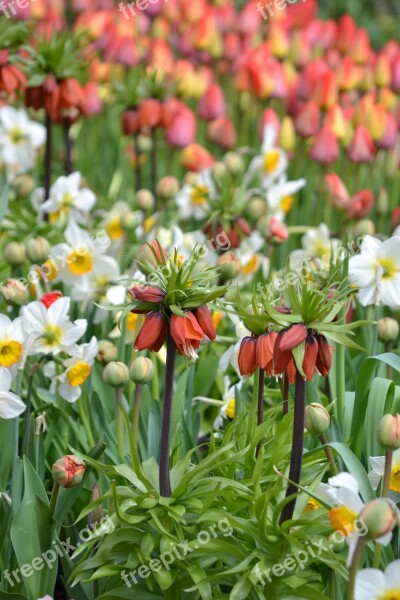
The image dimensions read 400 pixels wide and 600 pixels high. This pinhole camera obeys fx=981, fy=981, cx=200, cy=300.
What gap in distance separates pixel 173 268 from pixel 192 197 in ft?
5.93

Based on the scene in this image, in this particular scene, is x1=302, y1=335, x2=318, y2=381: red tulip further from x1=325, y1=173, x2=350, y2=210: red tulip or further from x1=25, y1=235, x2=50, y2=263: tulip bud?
x1=325, y1=173, x2=350, y2=210: red tulip

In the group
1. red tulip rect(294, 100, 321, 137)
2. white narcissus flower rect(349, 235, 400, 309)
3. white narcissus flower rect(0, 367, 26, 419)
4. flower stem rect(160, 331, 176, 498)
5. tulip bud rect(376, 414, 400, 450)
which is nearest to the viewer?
tulip bud rect(376, 414, 400, 450)

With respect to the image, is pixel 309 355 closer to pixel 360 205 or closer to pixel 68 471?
pixel 68 471

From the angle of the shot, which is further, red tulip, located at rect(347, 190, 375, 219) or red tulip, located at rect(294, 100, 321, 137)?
red tulip, located at rect(294, 100, 321, 137)

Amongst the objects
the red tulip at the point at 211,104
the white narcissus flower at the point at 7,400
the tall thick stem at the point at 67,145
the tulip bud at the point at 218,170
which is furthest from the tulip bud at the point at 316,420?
the red tulip at the point at 211,104

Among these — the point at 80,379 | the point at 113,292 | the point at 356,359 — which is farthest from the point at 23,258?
the point at 356,359

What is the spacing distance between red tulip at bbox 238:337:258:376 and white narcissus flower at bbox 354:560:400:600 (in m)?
0.42

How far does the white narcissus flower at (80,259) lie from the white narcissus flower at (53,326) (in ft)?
1.56

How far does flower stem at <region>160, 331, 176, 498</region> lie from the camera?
1612 millimetres

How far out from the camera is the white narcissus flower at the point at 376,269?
2.11 meters

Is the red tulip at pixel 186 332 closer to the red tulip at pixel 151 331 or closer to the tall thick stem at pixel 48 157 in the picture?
the red tulip at pixel 151 331

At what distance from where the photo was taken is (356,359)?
2.50 m

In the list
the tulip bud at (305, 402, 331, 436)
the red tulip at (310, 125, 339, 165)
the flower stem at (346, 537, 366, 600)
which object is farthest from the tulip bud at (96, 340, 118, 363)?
the red tulip at (310, 125, 339, 165)

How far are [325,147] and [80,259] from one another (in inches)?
52.0
